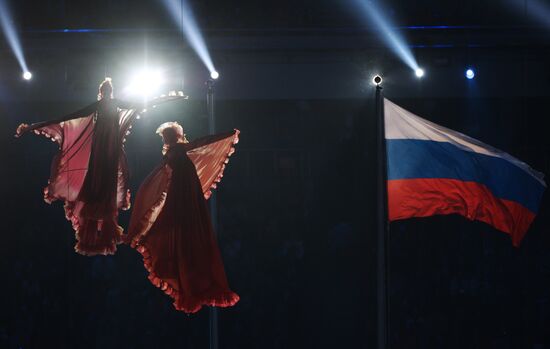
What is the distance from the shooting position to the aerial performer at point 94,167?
7305 mm

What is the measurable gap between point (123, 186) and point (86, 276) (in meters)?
5.14

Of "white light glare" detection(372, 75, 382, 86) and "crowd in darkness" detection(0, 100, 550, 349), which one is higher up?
"white light glare" detection(372, 75, 382, 86)

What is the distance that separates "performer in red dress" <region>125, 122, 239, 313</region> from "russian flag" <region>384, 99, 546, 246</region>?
1.68m

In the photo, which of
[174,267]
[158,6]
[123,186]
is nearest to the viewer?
[174,267]

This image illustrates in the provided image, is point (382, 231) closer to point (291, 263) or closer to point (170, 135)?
point (170, 135)

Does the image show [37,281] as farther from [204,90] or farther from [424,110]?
[424,110]

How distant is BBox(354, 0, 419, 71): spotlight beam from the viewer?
39.5ft

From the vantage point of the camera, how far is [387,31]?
1205cm

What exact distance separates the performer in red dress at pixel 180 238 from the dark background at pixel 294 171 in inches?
199

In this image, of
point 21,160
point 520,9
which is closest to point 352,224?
point 520,9

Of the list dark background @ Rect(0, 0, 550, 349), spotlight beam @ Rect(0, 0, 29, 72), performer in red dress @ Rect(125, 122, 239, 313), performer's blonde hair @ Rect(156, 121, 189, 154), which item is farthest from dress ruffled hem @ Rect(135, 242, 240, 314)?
spotlight beam @ Rect(0, 0, 29, 72)

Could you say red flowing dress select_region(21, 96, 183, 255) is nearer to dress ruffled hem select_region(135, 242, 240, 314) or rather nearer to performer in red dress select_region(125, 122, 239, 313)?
performer in red dress select_region(125, 122, 239, 313)

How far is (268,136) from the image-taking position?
12.7 m

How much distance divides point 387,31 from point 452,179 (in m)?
4.88
